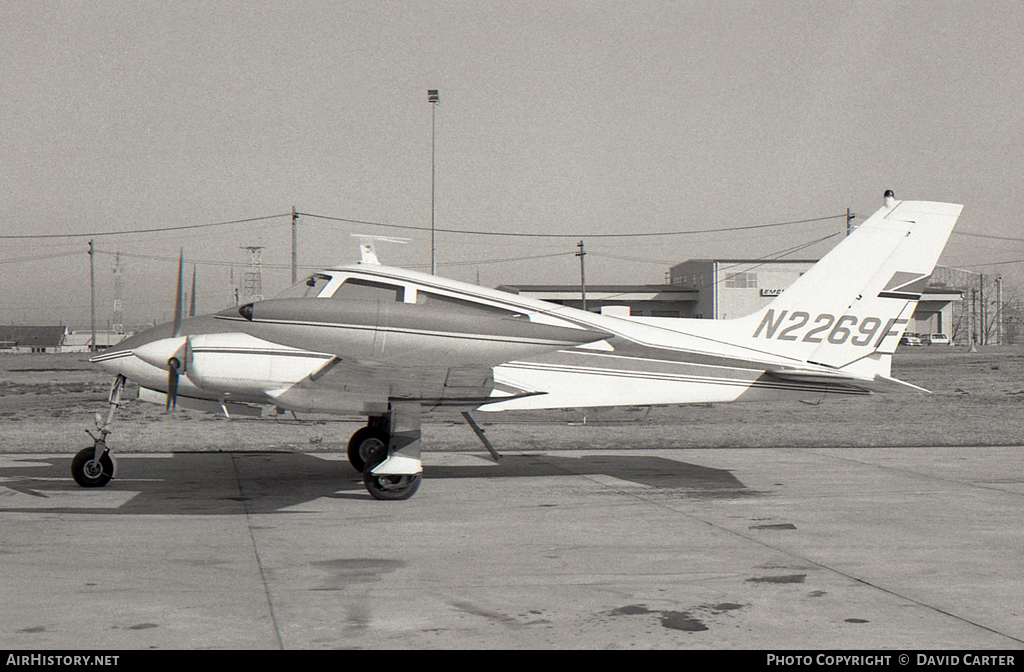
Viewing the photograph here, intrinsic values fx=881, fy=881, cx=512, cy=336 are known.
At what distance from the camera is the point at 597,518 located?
889 cm

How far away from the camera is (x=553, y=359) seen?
1097 centimetres

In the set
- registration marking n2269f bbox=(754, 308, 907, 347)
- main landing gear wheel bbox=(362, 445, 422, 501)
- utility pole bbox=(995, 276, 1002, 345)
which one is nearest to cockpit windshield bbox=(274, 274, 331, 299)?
main landing gear wheel bbox=(362, 445, 422, 501)

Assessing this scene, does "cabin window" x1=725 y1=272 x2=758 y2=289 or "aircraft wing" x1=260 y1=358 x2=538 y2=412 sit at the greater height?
"cabin window" x1=725 y1=272 x2=758 y2=289

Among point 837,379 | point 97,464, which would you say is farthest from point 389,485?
point 837,379

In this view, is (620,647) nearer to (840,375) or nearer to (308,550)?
(308,550)

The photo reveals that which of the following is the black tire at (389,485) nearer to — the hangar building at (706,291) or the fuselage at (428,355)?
the fuselage at (428,355)

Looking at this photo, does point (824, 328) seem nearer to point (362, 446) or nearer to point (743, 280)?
point (362, 446)

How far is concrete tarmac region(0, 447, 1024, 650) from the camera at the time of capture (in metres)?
5.08

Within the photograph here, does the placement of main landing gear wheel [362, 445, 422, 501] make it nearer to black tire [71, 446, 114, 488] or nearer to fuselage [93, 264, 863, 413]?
fuselage [93, 264, 863, 413]

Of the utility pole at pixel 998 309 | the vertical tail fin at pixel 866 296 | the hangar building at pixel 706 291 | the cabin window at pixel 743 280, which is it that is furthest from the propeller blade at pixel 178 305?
the utility pole at pixel 998 309

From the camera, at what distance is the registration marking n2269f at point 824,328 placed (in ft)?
37.2

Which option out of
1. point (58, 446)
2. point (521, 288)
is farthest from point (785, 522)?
point (521, 288)
